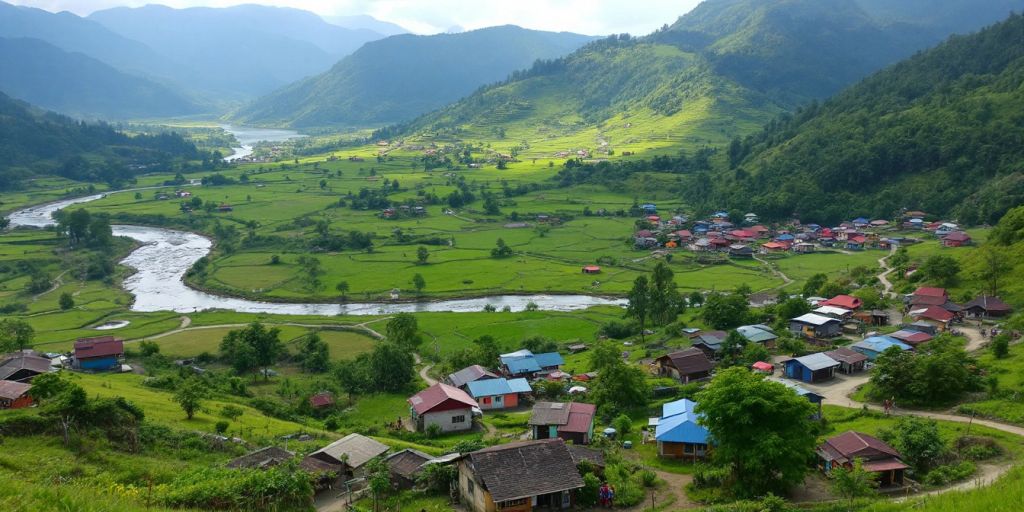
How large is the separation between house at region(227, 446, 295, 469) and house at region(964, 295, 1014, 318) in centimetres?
4126

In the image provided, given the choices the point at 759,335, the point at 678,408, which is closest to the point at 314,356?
the point at 678,408

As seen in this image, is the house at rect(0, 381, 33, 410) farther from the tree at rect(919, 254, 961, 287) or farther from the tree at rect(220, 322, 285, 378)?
the tree at rect(919, 254, 961, 287)

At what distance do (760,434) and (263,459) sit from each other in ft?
55.6

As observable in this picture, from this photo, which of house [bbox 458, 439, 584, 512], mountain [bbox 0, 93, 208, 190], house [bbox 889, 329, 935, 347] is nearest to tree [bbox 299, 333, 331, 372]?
house [bbox 458, 439, 584, 512]

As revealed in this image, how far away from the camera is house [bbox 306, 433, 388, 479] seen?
24.0 meters

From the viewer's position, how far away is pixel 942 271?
4772 cm

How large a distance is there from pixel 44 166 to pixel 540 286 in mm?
122650

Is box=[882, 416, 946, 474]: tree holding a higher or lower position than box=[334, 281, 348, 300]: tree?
higher

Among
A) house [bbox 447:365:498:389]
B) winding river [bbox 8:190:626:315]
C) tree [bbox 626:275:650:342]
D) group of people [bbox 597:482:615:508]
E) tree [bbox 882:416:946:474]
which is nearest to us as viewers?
group of people [bbox 597:482:615:508]

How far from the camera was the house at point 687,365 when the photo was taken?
36500 millimetres

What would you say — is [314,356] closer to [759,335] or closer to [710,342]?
[710,342]

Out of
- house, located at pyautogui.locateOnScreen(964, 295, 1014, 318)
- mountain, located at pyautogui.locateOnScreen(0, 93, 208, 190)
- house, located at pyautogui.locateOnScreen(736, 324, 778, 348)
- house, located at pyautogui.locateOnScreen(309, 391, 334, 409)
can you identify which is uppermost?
mountain, located at pyautogui.locateOnScreen(0, 93, 208, 190)

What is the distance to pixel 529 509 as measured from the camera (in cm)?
2128

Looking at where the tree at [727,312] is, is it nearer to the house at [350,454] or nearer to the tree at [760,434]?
the tree at [760,434]
